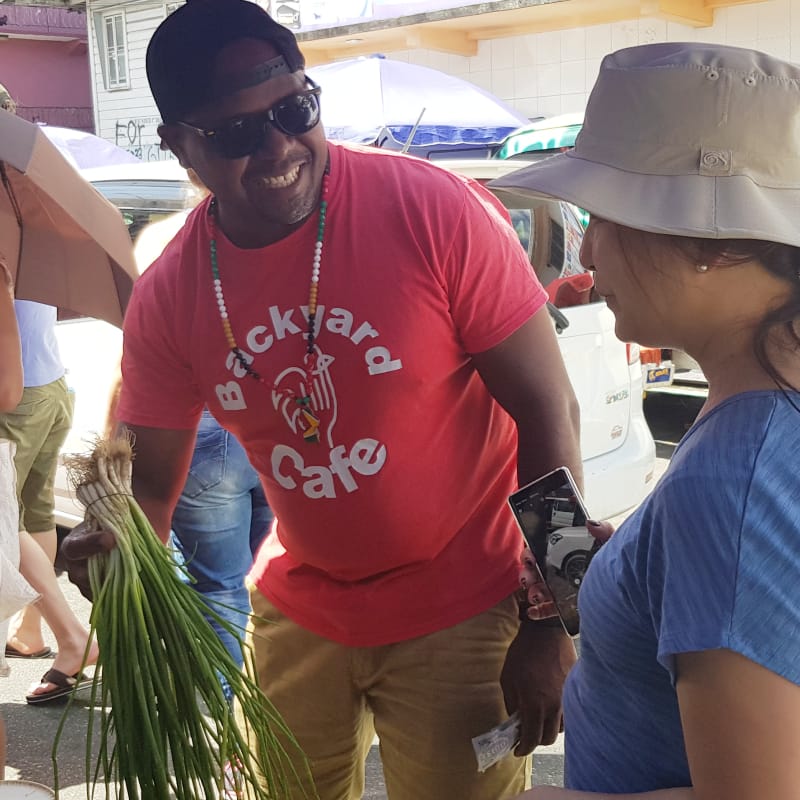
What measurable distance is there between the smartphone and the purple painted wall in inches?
808

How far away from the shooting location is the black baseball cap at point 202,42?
1.87 meters

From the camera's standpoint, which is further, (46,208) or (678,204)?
(46,208)

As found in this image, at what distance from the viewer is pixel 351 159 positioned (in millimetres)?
1979

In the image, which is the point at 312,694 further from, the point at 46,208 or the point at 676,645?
the point at 676,645

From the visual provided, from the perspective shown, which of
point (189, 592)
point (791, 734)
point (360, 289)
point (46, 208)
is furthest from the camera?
point (46, 208)

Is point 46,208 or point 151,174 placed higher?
point 46,208

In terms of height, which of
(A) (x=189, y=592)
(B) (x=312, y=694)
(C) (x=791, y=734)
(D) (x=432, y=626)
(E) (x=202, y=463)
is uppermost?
(C) (x=791, y=734)

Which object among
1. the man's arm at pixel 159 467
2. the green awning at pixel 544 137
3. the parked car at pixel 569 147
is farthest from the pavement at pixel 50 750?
the green awning at pixel 544 137

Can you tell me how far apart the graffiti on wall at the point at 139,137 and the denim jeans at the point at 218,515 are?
48.2 feet

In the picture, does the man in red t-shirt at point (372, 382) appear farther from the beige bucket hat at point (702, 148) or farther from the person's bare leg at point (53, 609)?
the person's bare leg at point (53, 609)

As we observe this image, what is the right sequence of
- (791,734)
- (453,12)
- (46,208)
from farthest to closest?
1. (453,12)
2. (46,208)
3. (791,734)

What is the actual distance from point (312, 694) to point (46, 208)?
3.35 feet

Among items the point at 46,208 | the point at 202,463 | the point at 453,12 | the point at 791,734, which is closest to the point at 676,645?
the point at 791,734

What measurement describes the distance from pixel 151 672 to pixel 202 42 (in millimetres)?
1056
